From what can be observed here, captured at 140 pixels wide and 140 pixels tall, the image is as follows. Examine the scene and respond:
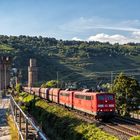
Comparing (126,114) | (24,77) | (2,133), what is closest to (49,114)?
(126,114)

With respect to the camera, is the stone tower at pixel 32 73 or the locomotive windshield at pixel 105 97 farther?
the stone tower at pixel 32 73

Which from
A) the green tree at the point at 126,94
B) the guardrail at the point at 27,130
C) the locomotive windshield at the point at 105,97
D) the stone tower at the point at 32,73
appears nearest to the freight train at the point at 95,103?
the locomotive windshield at the point at 105,97

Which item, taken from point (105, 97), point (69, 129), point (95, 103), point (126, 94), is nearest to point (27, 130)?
Answer: point (69, 129)

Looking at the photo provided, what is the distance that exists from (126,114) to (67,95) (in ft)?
25.8

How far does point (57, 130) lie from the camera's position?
3609cm

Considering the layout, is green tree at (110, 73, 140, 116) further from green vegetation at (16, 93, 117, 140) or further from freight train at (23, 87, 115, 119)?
green vegetation at (16, 93, 117, 140)

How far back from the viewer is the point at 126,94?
2147 inches

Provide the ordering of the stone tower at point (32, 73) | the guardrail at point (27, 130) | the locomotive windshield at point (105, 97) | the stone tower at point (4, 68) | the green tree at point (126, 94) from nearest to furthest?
the guardrail at point (27, 130) < the locomotive windshield at point (105, 97) < the green tree at point (126, 94) < the stone tower at point (4, 68) < the stone tower at point (32, 73)

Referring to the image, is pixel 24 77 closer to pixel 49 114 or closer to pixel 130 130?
pixel 49 114

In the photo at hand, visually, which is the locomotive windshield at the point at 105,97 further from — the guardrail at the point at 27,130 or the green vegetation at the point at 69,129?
the guardrail at the point at 27,130

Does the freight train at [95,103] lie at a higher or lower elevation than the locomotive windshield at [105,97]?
lower

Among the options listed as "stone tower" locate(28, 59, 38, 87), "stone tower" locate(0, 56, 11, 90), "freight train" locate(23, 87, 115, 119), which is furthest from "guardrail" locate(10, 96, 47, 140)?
"stone tower" locate(28, 59, 38, 87)

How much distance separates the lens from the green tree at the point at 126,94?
53781 mm

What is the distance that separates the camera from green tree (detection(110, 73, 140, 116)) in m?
53.8
